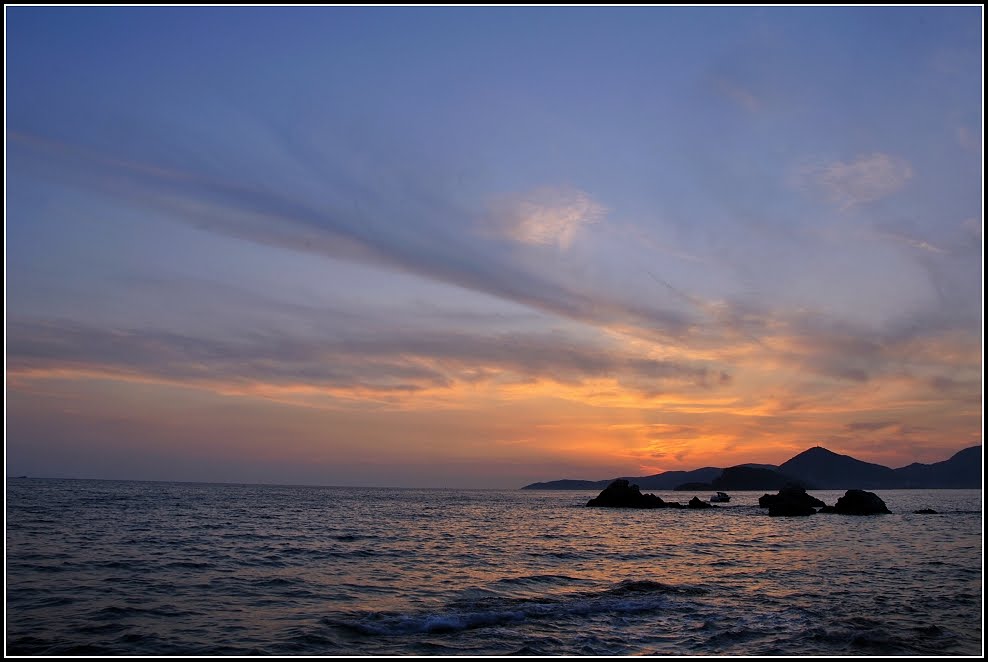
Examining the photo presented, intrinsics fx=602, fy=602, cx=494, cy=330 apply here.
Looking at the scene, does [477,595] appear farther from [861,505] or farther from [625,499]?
[625,499]

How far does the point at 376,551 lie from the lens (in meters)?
35.7

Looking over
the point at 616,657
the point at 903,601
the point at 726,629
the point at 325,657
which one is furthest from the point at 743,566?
the point at 325,657

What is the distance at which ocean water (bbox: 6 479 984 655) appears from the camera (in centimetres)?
1647

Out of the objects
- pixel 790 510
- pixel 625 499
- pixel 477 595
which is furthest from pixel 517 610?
pixel 625 499

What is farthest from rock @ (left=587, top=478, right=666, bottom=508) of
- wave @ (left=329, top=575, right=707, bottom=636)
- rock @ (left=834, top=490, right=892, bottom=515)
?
wave @ (left=329, top=575, right=707, bottom=636)

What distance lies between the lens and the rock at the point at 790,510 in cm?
7570

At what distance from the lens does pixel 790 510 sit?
251 ft

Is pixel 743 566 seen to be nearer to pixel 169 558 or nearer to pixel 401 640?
pixel 401 640

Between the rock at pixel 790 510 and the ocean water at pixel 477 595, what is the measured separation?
34.1 meters

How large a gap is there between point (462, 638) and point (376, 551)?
20.2 metres

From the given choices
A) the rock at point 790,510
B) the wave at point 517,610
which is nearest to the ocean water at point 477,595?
the wave at point 517,610

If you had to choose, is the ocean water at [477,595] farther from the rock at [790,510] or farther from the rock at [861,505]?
the rock at [861,505]

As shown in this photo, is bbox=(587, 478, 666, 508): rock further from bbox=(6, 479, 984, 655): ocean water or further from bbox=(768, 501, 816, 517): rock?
bbox=(6, 479, 984, 655): ocean water

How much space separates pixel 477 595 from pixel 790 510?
66.9m
